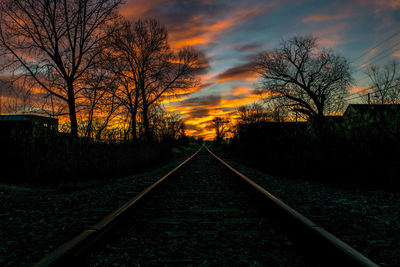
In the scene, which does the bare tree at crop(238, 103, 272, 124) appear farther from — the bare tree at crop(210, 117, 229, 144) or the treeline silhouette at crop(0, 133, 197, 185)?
the bare tree at crop(210, 117, 229, 144)

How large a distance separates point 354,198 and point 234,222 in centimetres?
270

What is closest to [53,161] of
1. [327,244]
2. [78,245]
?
[78,245]

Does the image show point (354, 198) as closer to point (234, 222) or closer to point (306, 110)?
point (234, 222)

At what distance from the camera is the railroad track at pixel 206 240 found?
1.96 metres

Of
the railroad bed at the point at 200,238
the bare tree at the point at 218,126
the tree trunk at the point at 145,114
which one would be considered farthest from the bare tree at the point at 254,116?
the bare tree at the point at 218,126

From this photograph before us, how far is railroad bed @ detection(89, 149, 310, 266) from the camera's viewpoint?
209 cm

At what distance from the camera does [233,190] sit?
18.0 feet

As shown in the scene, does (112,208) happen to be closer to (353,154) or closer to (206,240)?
(206,240)

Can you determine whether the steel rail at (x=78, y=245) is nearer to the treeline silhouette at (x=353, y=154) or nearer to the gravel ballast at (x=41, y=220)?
the gravel ballast at (x=41, y=220)

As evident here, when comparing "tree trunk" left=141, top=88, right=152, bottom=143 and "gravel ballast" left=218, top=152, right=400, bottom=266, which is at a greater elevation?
"tree trunk" left=141, top=88, right=152, bottom=143

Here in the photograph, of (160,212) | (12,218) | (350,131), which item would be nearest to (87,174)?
(12,218)

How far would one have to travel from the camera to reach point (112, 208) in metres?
3.78

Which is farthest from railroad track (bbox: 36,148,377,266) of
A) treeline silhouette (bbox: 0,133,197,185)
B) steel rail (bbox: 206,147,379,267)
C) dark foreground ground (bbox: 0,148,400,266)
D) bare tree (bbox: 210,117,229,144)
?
bare tree (bbox: 210,117,229,144)

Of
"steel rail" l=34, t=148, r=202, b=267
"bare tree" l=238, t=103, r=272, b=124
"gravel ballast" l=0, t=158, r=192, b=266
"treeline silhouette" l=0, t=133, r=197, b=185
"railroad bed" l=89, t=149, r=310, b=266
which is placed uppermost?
"bare tree" l=238, t=103, r=272, b=124
